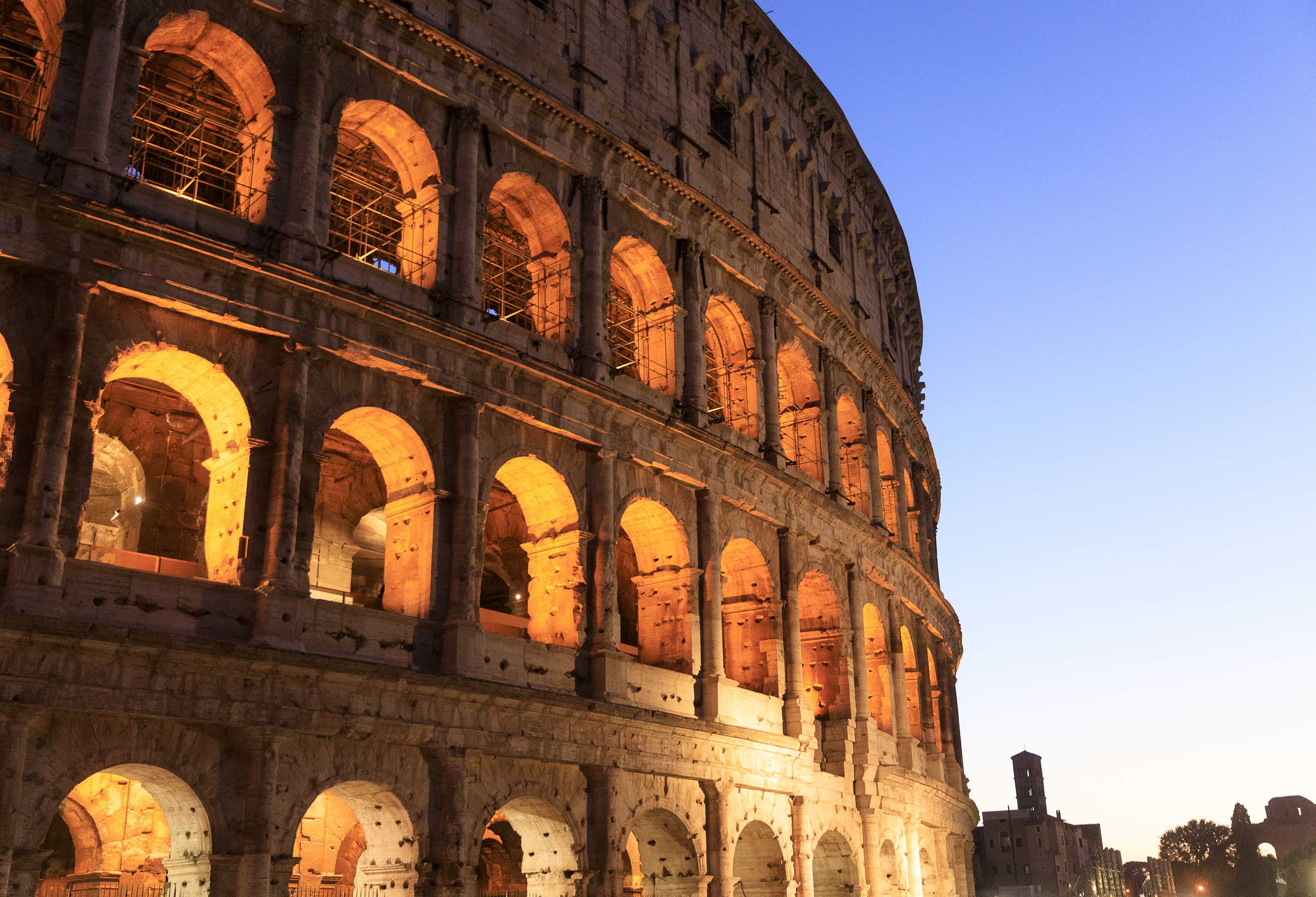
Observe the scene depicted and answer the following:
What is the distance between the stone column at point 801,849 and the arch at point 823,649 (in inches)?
98.1

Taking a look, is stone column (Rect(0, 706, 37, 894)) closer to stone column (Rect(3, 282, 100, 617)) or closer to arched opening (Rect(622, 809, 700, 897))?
stone column (Rect(3, 282, 100, 617))

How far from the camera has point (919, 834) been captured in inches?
1008

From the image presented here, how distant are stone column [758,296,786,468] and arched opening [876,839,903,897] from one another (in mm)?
7608

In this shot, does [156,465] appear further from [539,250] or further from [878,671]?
[878,671]

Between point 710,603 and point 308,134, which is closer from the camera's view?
point 308,134

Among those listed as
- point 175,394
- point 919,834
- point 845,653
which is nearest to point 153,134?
point 175,394

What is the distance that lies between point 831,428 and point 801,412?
0.71 m

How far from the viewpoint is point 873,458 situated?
86.7 ft

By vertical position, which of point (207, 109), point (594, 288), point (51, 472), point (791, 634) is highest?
point (207, 109)

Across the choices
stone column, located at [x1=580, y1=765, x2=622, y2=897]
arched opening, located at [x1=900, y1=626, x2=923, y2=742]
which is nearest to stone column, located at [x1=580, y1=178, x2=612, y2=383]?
stone column, located at [x1=580, y1=765, x2=622, y2=897]

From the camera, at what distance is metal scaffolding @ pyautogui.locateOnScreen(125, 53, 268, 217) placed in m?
14.8

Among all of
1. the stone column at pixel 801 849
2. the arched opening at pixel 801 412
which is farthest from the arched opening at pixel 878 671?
the stone column at pixel 801 849

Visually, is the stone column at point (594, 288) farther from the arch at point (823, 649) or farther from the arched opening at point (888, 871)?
the arched opening at point (888, 871)

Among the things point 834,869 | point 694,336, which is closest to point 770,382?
point 694,336
